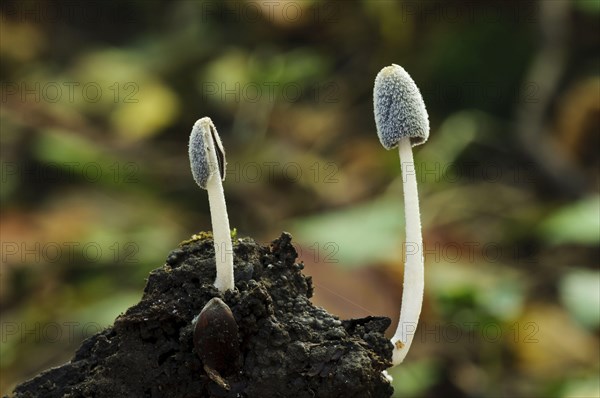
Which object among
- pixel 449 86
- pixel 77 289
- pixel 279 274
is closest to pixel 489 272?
pixel 449 86

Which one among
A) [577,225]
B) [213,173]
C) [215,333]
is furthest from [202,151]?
[577,225]

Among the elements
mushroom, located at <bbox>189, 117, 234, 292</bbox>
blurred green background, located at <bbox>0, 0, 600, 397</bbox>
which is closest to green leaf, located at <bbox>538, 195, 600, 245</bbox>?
blurred green background, located at <bbox>0, 0, 600, 397</bbox>

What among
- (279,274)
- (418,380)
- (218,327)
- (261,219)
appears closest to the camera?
(218,327)

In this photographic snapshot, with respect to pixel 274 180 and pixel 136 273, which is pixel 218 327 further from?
pixel 274 180

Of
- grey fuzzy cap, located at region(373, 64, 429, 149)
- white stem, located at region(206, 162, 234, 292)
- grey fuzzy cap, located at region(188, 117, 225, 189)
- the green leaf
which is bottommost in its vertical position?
white stem, located at region(206, 162, 234, 292)

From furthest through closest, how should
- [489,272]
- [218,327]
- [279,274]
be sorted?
[489,272]
[279,274]
[218,327]

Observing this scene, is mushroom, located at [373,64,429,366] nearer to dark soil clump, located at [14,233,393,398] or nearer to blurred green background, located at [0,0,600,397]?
dark soil clump, located at [14,233,393,398]
